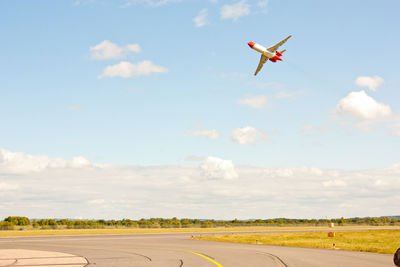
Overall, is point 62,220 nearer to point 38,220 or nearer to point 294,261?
point 38,220

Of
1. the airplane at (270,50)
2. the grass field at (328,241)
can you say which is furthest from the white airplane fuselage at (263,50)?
the grass field at (328,241)

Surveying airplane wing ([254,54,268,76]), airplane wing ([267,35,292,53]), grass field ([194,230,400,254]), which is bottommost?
grass field ([194,230,400,254])

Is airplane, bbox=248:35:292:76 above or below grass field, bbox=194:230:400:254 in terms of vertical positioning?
above

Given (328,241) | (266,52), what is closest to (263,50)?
(266,52)

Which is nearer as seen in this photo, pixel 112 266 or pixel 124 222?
pixel 112 266

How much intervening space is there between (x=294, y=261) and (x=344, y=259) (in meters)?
3.21

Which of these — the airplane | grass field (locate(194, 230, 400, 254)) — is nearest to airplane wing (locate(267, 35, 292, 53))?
the airplane

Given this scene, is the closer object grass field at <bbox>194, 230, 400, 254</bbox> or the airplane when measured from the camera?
grass field at <bbox>194, 230, 400, 254</bbox>

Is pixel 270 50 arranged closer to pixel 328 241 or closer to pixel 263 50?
pixel 263 50

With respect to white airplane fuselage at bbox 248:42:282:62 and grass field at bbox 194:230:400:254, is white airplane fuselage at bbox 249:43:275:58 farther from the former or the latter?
grass field at bbox 194:230:400:254

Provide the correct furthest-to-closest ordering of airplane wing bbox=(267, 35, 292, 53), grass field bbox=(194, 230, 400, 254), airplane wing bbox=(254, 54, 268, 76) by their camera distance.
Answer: airplane wing bbox=(254, 54, 268, 76) < airplane wing bbox=(267, 35, 292, 53) < grass field bbox=(194, 230, 400, 254)

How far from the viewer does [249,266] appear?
65.0 feet

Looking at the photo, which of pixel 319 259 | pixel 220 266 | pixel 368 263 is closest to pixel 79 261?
pixel 220 266

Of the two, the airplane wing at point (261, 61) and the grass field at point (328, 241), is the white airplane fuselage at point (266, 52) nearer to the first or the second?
the airplane wing at point (261, 61)
